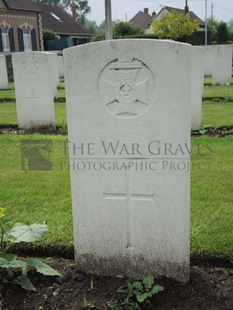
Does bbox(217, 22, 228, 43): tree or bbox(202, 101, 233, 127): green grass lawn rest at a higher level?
bbox(217, 22, 228, 43): tree

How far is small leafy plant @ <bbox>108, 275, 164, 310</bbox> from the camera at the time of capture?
2307mm

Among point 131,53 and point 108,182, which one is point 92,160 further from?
point 131,53

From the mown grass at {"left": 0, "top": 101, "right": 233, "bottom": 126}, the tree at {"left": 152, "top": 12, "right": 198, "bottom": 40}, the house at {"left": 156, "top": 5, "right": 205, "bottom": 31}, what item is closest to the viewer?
the mown grass at {"left": 0, "top": 101, "right": 233, "bottom": 126}

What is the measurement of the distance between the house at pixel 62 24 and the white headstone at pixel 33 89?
3444 cm

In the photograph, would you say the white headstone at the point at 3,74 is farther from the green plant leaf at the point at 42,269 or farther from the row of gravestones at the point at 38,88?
the green plant leaf at the point at 42,269

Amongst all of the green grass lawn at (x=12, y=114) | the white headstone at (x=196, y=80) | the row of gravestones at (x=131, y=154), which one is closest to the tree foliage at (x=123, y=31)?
the green grass lawn at (x=12, y=114)

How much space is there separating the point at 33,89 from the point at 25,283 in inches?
205

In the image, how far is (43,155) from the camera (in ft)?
18.2

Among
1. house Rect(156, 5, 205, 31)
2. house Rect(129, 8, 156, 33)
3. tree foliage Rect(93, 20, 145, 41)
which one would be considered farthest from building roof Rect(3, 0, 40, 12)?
Result: house Rect(129, 8, 156, 33)

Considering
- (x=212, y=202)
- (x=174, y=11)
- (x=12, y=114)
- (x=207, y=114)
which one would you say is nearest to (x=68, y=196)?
(x=212, y=202)

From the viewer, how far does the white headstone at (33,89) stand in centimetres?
695

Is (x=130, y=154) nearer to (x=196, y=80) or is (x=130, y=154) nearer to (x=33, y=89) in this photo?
(x=196, y=80)

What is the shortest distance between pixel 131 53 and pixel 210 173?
2.62m

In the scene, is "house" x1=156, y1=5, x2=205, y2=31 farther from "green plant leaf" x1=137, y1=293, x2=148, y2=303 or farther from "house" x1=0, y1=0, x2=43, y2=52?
"green plant leaf" x1=137, y1=293, x2=148, y2=303
